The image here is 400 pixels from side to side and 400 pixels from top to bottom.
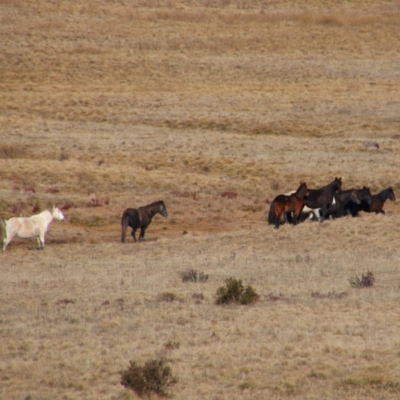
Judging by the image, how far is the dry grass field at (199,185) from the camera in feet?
46.0

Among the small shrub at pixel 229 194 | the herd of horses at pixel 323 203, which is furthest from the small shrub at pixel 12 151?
the herd of horses at pixel 323 203

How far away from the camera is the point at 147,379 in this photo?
41.4 feet

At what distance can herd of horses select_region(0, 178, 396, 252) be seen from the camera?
987 inches

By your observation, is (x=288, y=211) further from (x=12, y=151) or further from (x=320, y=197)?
(x=12, y=151)

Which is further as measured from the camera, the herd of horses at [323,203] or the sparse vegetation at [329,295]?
the herd of horses at [323,203]

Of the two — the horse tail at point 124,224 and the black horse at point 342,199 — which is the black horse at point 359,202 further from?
the horse tail at point 124,224

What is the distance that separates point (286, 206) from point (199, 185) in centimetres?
839

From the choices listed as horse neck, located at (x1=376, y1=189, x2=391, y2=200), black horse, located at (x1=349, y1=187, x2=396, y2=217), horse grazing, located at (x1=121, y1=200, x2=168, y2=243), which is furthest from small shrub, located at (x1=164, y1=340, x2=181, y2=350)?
horse neck, located at (x1=376, y1=189, x2=391, y2=200)

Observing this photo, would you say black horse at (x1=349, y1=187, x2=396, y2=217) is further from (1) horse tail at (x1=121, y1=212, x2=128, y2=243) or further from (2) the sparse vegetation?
(2) the sparse vegetation

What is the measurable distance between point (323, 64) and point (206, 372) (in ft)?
163

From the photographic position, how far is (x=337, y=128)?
45406 mm

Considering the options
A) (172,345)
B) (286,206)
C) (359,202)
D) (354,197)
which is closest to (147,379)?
(172,345)

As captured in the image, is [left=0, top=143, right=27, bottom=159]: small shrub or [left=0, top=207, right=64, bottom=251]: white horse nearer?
[left=0, top=207, right=64, bottom=251]: white horse

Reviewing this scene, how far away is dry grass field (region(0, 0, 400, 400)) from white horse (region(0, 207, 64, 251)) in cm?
45
